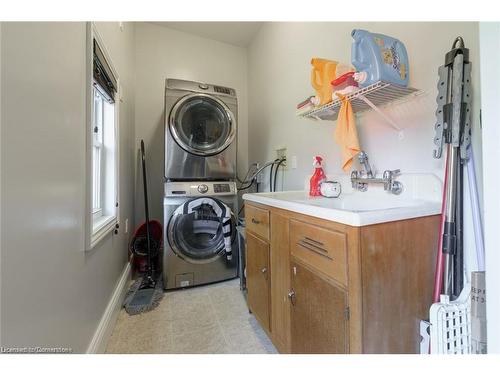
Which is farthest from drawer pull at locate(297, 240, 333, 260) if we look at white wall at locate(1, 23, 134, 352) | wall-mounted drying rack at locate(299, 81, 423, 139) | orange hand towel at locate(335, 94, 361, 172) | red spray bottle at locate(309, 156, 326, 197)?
white wall at locate(1, 23, 134, 352)

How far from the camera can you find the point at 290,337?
1.11 m

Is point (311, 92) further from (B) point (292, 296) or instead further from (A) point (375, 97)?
(B) point (292, 296)

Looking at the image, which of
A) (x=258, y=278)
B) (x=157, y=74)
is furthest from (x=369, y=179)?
(x=157, y=74)

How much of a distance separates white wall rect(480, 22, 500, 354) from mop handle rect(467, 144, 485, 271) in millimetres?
452

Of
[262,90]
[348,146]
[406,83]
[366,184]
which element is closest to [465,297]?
[366,184]

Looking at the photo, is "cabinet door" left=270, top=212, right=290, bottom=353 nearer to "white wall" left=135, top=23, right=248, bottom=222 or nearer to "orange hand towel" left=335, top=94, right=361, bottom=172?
"orange hand towel" left=335, top=94, right=361, bottom=172

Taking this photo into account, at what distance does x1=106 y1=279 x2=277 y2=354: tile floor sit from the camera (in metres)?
1.38

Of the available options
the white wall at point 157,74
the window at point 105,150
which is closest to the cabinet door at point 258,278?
the window at point 105,150

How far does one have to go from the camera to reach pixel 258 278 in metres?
1.46

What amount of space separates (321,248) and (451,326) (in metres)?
0.51

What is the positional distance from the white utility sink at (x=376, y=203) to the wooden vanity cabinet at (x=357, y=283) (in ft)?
0.10
